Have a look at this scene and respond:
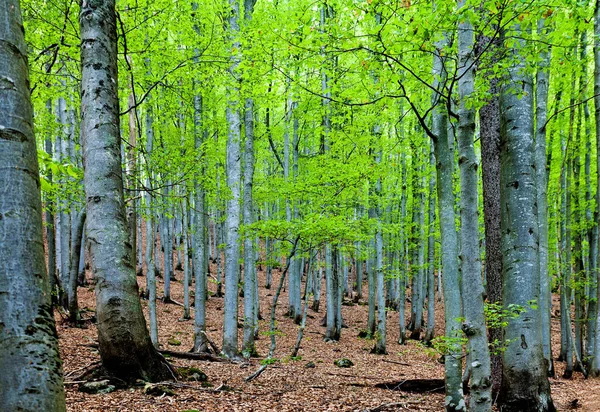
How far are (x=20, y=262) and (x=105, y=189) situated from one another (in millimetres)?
2661

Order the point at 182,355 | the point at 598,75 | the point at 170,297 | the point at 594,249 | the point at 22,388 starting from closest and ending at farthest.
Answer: the point at 22,388, the point at 598,75, the point at 182,355, the point at 594,249, the point at 170,297

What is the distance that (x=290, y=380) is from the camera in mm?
6926

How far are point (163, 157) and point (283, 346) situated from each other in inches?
277

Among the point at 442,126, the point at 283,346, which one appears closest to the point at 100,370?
the point at 442,126

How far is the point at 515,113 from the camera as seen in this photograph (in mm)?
4488

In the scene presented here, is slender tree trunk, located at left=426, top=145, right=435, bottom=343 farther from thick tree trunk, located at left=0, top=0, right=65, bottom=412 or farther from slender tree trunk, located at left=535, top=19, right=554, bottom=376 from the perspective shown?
thick tree trunk, located at left=0, top=0, right=65, bottom=412

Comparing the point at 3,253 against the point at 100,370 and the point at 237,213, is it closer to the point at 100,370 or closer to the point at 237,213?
the point at 100,370

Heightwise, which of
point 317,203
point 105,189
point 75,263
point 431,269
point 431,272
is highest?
point 317,203

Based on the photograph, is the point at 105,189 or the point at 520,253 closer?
the point at 105,189

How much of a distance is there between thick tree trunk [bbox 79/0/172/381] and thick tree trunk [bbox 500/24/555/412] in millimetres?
3999

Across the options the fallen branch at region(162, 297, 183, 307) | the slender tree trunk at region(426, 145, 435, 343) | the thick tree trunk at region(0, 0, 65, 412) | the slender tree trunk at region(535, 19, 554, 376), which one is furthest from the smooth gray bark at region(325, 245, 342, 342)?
the thick tree trunk at region(0, 0, 65, 412)

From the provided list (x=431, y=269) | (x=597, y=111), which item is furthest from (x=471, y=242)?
(x=431, y=269)

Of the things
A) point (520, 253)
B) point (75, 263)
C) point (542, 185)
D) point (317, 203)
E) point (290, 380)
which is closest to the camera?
point (520, 253)

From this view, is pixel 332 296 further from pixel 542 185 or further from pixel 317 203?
pixel 542 185
